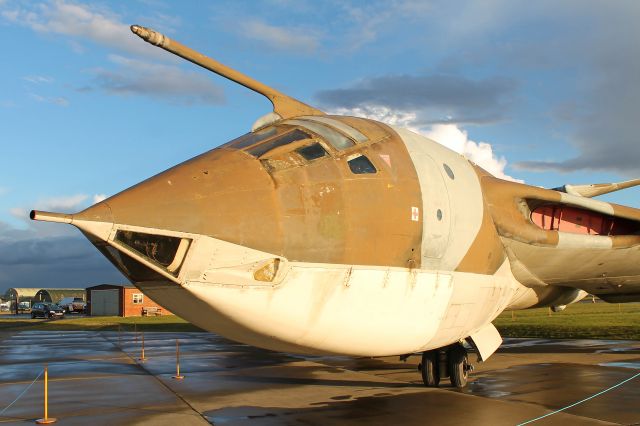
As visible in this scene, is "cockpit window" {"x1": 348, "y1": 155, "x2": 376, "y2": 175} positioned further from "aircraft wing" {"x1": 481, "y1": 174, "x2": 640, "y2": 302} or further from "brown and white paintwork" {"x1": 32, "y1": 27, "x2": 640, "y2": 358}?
"aircraft wing" {"x1": 481, "y1": 174, "x2": 640, "y2": 302}

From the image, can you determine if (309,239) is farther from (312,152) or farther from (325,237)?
(312,152)

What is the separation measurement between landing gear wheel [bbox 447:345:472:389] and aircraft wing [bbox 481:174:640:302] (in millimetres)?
1958

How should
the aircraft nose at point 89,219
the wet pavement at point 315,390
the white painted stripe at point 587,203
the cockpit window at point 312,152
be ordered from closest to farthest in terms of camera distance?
the aircraft nose at point 89,219 → the cockpit window at point 312,152 → the wet pavement at point 315,390 → the white painted stripe at point 587,203

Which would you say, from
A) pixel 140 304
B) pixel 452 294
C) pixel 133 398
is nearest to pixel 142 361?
pixel 133 398

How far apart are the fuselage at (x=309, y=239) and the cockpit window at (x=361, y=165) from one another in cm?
2

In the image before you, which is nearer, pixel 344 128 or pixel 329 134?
pixel 329 134

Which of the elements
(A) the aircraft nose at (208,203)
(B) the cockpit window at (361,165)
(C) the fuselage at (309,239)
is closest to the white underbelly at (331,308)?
(C) the fuselage at (309,239)

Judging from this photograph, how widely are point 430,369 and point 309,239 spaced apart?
259 inches

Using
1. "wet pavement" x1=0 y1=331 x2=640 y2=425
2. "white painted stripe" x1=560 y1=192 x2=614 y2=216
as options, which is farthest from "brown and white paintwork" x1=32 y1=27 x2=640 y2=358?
"wet pavement" x1=0 y1=331 x2=640 y2=425

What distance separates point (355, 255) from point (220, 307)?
1675 mm

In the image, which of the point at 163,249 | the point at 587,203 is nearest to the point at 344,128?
the point at 163,249

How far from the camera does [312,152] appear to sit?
7156mm

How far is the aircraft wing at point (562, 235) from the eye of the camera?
9.76 metres

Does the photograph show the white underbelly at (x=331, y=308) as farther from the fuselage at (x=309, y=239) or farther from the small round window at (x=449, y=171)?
the small round window at (x=449, y=171)
